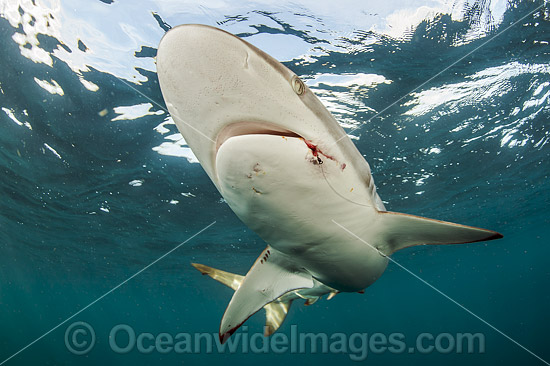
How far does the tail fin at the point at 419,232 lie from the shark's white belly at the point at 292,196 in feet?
0.66

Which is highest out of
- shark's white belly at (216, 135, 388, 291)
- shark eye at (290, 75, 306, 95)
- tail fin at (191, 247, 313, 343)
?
shark eye at (290, 75, 306, 95)

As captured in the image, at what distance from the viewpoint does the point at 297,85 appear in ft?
5.78

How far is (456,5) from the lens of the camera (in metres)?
7.34

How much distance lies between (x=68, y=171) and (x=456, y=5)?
52.1 feet

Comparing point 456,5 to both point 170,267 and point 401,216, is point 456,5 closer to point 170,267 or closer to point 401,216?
point 401,216

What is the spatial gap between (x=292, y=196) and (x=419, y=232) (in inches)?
60.6

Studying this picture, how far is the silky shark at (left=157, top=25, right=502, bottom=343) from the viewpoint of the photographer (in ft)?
4.92

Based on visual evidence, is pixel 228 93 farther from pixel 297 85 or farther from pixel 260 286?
pixel 260 286

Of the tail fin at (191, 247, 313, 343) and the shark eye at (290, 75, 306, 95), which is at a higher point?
the shark eye at (290, 75, 306, 95)

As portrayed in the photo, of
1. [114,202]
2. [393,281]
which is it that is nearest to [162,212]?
[114,202]

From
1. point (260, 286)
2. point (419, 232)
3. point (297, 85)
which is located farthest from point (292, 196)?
point (260, 286)

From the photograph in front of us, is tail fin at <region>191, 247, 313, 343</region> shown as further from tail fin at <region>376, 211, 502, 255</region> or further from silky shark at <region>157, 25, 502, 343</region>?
tail fin at <region>376, 211, 502, 255</region>

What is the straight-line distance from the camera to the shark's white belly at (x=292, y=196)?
1.82m

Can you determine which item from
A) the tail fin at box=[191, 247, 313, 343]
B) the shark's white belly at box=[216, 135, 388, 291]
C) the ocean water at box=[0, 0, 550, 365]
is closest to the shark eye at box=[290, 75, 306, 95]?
the shark's white belly at box=[216, 135, 388, 291]
